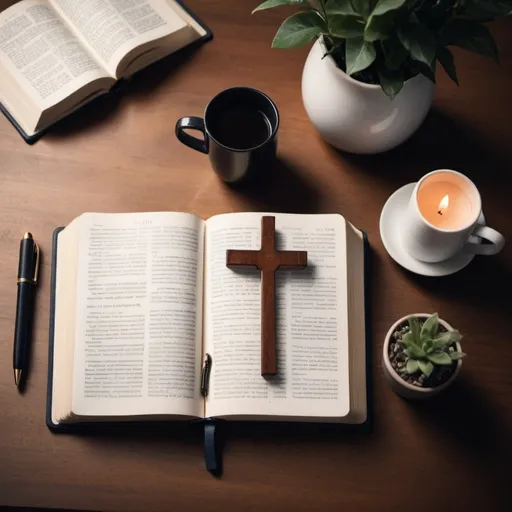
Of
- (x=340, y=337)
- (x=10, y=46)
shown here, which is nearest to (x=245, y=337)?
(x=340, y=337)

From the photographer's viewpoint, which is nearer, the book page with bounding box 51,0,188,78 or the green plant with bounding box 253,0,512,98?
the green plant with bounding box 253,0,512,98

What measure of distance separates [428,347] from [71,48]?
1.96 feet

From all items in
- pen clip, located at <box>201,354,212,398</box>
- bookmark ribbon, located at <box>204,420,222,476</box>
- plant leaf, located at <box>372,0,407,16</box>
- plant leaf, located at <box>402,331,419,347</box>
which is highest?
plant leaf, located at <box>372,0,407,16</box>

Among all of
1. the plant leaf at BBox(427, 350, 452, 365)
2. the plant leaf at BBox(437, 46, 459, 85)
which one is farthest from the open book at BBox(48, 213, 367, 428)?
the plant leaf at BBox(437, 46, 459, 85)

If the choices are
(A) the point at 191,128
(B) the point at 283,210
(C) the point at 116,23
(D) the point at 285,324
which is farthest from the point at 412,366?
(C) the point at 116,23

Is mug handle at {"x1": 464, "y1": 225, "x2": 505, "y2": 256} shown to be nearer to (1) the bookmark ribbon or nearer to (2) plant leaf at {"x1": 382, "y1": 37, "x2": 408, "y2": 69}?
(2) plant leaf at {"x1": 382, "y1": 37, "x2": 408, "y2": 69}

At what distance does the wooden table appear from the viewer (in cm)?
75

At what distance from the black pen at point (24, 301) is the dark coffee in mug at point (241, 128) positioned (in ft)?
0.89

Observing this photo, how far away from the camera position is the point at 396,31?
65 cm

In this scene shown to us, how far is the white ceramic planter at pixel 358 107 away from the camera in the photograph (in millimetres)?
730

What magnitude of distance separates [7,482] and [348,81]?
0.60 m

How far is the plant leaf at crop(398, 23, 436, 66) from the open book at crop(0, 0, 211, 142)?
36cm

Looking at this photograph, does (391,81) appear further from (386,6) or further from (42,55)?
(42,55)

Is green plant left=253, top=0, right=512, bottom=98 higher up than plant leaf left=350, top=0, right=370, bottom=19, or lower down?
lower down
